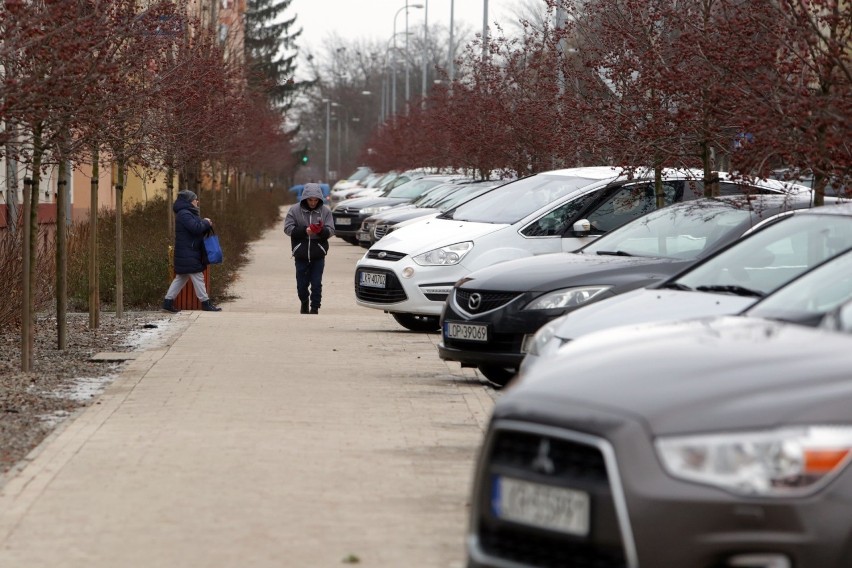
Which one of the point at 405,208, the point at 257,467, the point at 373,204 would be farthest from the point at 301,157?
the point at 257,467

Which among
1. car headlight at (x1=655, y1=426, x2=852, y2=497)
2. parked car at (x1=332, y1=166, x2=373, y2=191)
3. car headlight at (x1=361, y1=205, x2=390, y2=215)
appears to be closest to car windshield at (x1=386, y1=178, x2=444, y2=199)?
car headlight at (x1=361, y1=205, x2=390, y2=215)

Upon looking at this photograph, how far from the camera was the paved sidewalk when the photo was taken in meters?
5.97

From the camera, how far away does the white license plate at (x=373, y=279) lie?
15141mm

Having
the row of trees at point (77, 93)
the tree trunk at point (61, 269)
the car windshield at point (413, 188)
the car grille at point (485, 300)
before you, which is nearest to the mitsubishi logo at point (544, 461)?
the row of trees at point (77, 93)

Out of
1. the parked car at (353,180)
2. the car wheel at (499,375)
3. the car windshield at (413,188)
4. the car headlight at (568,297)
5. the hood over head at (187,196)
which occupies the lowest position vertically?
the car wheel at (499,375)

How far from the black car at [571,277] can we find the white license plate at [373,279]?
4084 mm

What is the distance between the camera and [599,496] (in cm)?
412

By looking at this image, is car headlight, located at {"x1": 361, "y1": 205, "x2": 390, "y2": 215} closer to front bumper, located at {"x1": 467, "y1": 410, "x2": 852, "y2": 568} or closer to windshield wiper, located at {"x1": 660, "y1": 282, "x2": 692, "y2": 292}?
windshield wiper, located at {"x1": 660, "y1": 282, "x2": 692, "y2": 292}

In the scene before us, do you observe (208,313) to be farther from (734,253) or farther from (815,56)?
(734,253)

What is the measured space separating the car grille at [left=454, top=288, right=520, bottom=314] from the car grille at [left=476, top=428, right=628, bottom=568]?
237 inches

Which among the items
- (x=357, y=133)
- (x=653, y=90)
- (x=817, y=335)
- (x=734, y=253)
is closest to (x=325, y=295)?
(x=653, y=90)

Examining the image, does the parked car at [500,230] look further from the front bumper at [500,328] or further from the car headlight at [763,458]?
the car headlight at [763,458]

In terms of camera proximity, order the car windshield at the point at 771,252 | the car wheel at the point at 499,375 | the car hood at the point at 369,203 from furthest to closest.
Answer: the car hood at the point at 369,203
the car wheel at the point at 499,375
the car windshield at the point at 771,252

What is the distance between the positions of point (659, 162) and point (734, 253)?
5.94 m
